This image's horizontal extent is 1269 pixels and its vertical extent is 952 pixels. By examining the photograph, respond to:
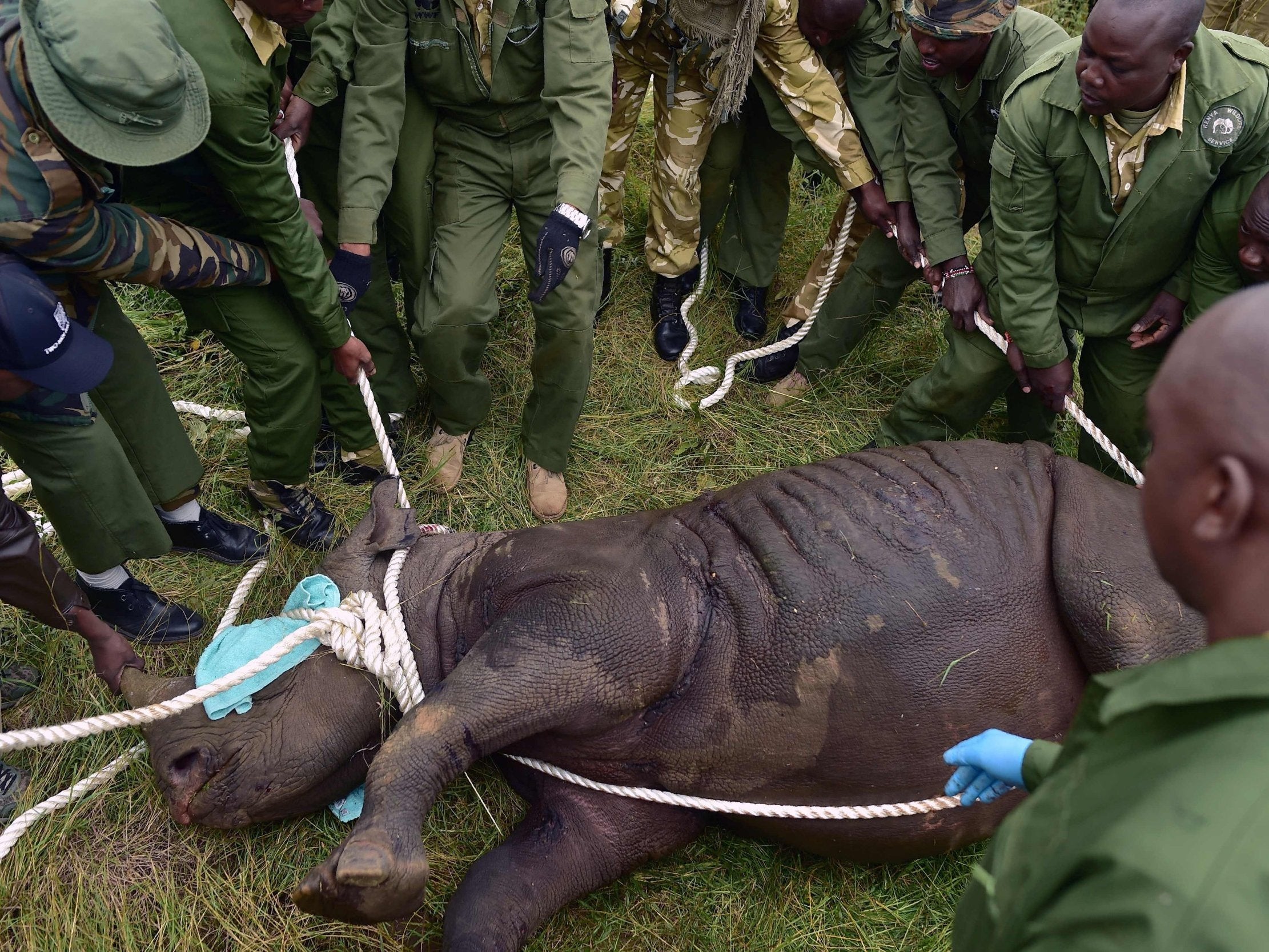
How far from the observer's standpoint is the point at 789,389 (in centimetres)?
465

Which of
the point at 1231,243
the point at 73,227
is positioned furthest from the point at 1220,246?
the point at 73,227

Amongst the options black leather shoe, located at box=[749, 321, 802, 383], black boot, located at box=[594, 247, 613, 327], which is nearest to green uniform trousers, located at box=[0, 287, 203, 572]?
black boot, located at box=[594, 247, 613, 327]

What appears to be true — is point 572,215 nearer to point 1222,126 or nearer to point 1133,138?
point 1133,138

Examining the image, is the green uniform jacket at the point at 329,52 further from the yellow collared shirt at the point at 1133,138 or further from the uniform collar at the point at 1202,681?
the uniform collar at the point at 1202,681

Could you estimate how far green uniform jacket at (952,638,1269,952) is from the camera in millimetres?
979

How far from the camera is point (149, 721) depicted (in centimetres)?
265

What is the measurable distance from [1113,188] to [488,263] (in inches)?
90.3

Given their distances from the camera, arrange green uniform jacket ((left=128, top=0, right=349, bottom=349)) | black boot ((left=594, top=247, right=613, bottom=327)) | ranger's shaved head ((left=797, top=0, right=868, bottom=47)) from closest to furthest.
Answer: green uniform jacket ((left=128, top=0, right=349, bottom=349)) → ranger's shaved head ((left=797, top=0, right=868, bottom=47)) → black boot ((left=594, top=247, right=613, bottom=327))

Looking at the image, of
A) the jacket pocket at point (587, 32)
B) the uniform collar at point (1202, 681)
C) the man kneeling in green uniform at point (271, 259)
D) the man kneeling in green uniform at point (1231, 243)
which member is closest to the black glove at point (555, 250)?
the jacket pocket at point (587, 32)

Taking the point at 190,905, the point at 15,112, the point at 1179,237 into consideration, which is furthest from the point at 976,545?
the point at 15,112

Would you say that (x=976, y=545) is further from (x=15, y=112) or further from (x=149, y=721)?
(x=15, y=112)

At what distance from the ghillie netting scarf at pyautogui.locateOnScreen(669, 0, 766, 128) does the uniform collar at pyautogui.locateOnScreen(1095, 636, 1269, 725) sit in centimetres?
350

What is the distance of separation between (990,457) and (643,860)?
1.56m

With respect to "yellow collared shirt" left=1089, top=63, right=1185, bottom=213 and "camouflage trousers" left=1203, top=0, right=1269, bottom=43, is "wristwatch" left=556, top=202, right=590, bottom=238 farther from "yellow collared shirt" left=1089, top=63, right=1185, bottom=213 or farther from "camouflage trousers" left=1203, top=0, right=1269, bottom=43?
"camouflage trousers" left=1203, top=0, right=1269, bottom=43
